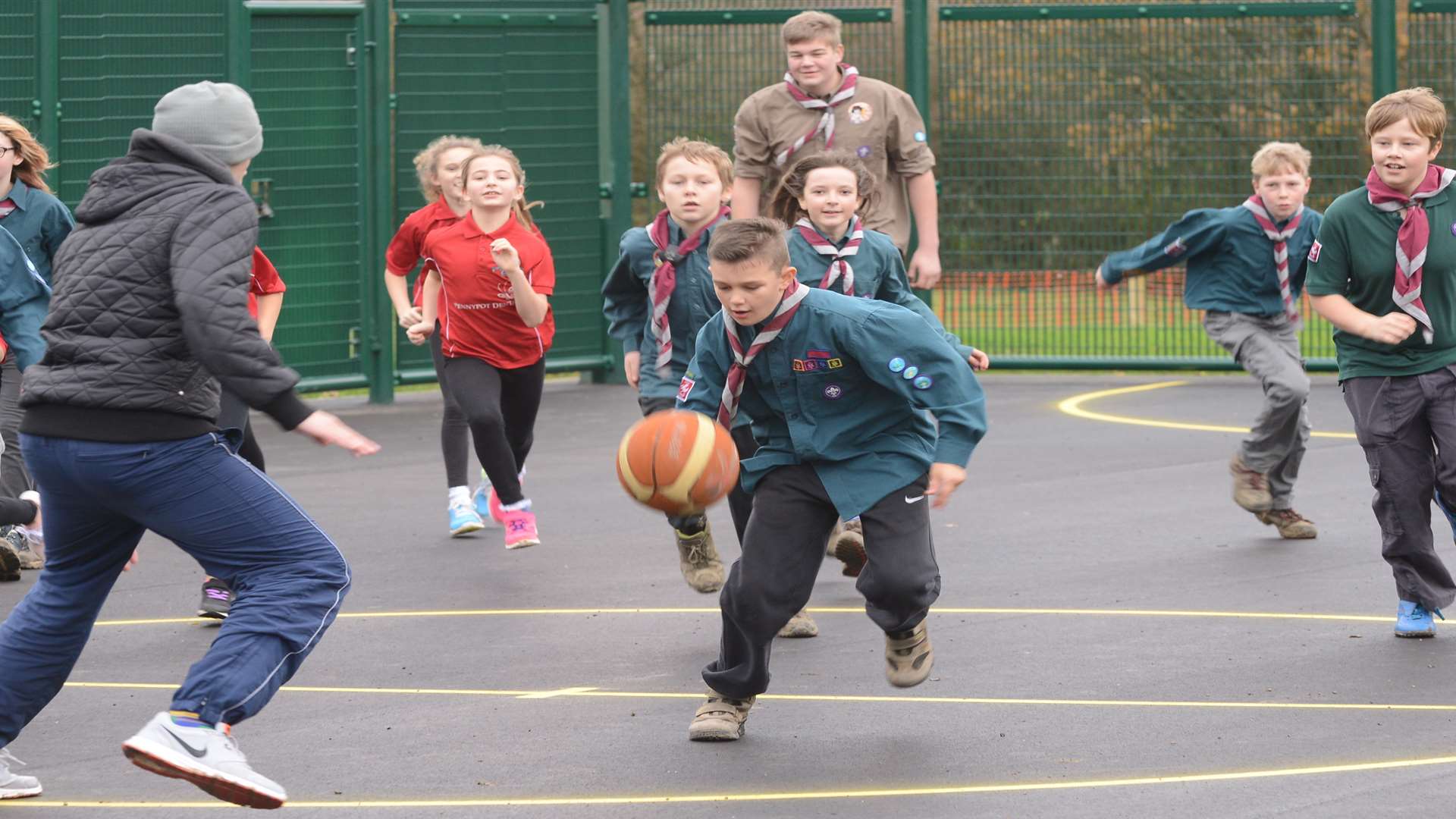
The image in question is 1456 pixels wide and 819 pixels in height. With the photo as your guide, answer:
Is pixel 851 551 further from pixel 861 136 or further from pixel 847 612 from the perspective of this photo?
pixel 861 136

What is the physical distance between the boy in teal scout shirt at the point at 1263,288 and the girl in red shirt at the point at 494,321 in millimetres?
2697

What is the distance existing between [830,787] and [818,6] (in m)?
12.7

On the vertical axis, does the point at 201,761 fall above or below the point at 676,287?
below

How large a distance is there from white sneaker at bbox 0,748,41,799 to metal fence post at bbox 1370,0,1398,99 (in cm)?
1368

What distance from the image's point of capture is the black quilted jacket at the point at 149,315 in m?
4.82

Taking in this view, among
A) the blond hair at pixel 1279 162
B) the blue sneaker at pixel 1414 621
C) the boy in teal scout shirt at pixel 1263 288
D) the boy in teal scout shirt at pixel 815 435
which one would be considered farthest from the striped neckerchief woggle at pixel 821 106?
the blue sneaker at pixel 1414 621

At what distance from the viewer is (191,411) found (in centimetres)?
504

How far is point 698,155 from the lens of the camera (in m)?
8.02

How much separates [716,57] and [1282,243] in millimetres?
8237

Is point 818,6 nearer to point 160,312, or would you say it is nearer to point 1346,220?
point 1346,220

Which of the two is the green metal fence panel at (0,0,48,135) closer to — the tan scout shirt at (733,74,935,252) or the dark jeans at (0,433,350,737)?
the tan scout shirt at (733,74,935,252)

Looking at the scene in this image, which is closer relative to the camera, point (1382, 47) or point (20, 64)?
point (20, 64)

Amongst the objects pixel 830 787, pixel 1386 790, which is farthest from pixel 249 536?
pixel 1386 790

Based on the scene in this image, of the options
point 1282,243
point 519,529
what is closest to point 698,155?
point 519,529
